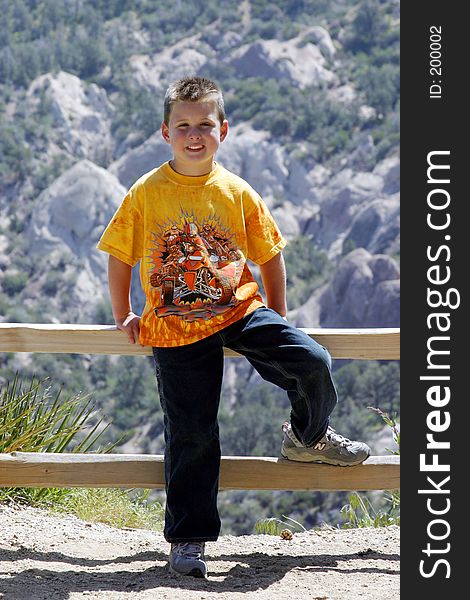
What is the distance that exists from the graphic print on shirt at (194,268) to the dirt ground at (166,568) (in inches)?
30.8

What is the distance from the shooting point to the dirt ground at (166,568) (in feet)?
9.37

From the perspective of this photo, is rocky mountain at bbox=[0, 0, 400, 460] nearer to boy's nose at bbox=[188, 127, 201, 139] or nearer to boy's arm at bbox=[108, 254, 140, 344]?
boy's arm at bbox=[108, 254, 140, 344]

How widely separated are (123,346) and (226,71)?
69.5 meters

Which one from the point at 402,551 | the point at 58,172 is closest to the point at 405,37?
the point at 402,551

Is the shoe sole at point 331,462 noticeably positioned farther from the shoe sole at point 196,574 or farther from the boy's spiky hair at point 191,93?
the boy's spiky hair at point 191,93

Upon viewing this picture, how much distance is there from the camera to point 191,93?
2938mm

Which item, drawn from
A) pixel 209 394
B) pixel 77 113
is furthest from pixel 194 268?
pixel 77 113

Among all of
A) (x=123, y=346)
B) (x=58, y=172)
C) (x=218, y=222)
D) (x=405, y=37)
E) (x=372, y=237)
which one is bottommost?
(x=123, y=346)

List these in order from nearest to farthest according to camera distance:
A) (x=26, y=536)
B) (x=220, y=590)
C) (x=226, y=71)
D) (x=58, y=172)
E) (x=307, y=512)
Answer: (x=220, y=590)
(x=26, y=536)
(x=307, y=512)
(x=58, y=172)
(x=226, y=71)

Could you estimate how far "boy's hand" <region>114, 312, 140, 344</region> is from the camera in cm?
306

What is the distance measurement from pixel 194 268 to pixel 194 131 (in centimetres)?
39

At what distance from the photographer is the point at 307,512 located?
34.0m

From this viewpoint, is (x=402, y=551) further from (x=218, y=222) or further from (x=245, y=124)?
(x=245, y=124)

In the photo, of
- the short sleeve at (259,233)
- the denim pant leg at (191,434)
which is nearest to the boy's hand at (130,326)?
the denim pant leg at (191,434)
